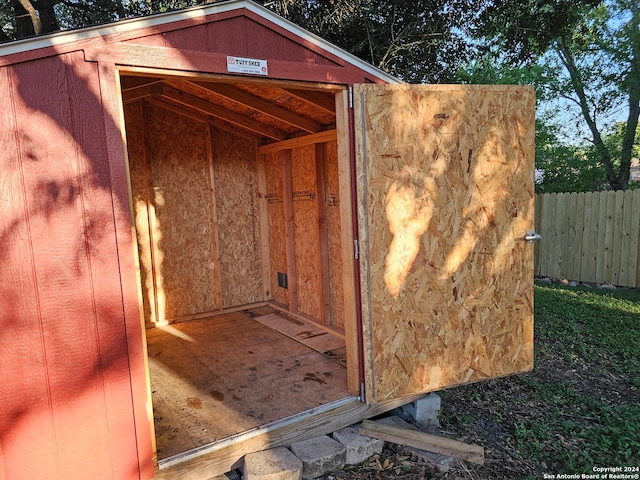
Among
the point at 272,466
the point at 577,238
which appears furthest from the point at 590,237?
the point at 272,466

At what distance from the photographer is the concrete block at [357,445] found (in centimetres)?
310

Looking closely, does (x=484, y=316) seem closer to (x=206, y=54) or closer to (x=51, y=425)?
(x=206, y=54)

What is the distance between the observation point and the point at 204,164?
6109 mm

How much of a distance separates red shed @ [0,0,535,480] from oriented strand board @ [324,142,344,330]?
3 centimetres

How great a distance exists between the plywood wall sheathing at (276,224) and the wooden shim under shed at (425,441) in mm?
3199

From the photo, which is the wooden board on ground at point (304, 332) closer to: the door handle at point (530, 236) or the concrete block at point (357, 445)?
the concrete block at point (357, 445)

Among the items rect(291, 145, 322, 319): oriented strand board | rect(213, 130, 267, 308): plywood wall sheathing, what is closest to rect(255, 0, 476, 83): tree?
rect(213, 130, 267, 308): plywood wall sheathing

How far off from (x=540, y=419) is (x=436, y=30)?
6382mm

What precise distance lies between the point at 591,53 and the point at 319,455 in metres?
13.3

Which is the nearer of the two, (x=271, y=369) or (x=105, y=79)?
(x=105, y=79)

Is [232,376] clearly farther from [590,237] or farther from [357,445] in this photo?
[590,237]

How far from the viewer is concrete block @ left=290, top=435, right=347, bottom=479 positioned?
292cm

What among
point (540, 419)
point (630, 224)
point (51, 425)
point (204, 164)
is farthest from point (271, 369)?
point (630, 224)

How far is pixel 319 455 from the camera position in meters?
2.97
